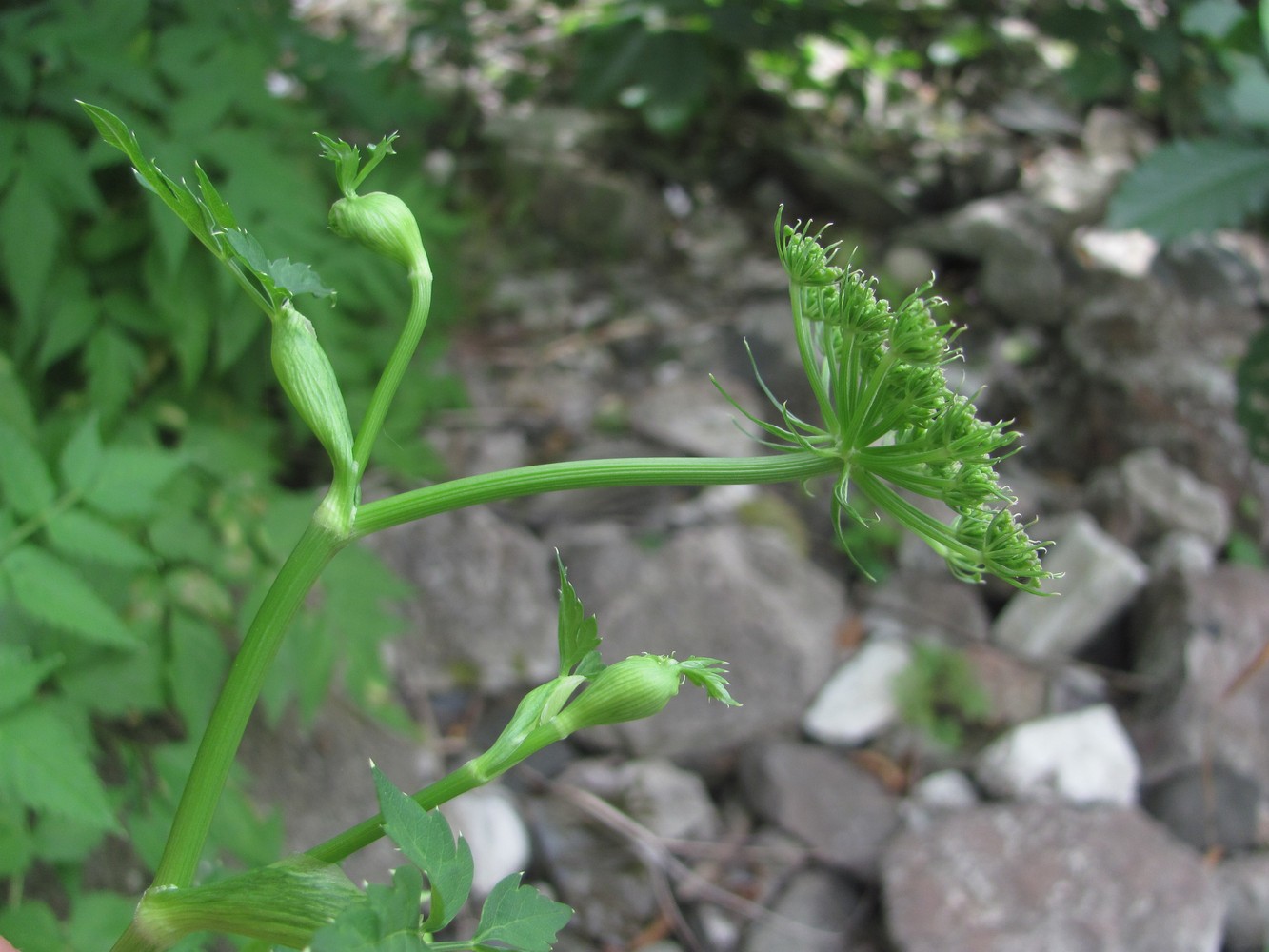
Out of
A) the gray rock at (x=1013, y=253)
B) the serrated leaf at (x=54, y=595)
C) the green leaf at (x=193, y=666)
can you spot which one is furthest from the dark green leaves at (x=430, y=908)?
the gray rock at (x=1013, y=253)

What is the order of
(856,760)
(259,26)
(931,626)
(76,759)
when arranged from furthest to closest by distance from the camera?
(931,626)
(856,760)
(259,26)
(76,759)

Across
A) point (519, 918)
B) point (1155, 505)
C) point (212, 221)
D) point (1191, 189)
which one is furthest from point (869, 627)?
point (212, 221)

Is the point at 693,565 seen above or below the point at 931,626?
Result: above

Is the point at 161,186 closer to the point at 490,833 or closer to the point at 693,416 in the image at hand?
the point at 490,833

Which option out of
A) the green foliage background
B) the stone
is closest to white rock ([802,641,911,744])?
the stone

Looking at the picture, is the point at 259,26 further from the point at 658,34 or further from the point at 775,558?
the point at 775,558

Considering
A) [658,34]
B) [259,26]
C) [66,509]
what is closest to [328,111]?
[259,26]
